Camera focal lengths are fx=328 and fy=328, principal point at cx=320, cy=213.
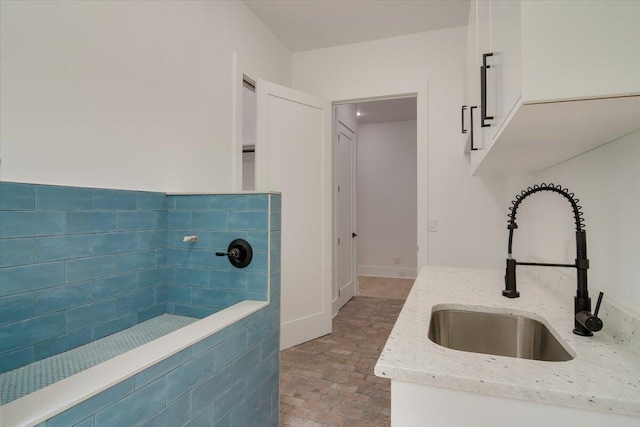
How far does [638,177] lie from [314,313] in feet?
8.25

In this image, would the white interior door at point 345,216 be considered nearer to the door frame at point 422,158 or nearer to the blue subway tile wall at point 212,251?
the door frame at point 422,158

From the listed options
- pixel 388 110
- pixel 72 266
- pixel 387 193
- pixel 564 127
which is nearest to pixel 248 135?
pixel 388 110

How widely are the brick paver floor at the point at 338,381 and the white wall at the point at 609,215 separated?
1309mm

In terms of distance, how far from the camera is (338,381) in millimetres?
2221

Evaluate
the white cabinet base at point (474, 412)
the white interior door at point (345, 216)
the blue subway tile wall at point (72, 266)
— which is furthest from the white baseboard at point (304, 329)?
the white cabinet base at point (474, 412)

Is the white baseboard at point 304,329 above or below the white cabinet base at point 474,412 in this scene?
below

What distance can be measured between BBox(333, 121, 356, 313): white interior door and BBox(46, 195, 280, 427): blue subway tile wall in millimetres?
2172

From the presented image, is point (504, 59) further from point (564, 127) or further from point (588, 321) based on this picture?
point (588, 321)

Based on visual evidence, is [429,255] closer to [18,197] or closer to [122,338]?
[122,338]

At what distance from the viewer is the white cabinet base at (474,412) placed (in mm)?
627

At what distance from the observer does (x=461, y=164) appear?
2.82 metres

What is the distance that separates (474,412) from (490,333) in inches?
23.9

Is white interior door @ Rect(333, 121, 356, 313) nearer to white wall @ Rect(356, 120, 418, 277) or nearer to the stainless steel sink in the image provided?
white wall @ Rect(356, 120, 418, 277)

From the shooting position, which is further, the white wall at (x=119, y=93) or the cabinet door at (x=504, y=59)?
the white wall at (x=119, y=93)
